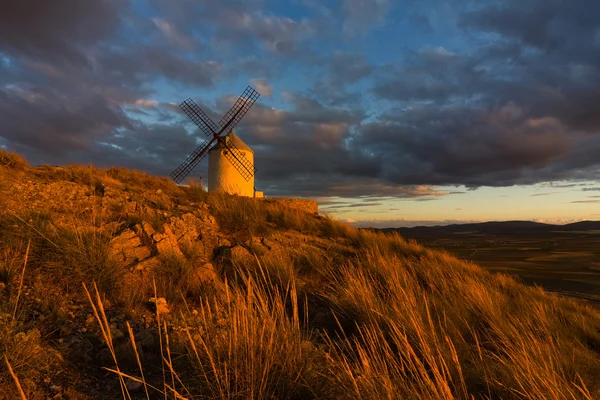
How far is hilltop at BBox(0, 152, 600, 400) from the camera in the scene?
3227 millimetres

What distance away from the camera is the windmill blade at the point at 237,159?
24812mm

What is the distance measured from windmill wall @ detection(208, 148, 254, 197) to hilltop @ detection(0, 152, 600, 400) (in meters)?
11.9

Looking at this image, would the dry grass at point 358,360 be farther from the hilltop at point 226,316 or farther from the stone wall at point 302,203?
the stone wall at point 302,203

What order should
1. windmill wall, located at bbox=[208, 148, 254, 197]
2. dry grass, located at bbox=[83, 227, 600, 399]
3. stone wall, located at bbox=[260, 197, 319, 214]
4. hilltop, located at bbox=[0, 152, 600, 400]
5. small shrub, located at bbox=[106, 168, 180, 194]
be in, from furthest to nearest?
windmill wall, located at bbox=[208, 148, 254, 197] < stone wall, located at bbox=[260, 197, 319, 214] < small shrub, located at bbox=[106, 168, 180, 194] < hilltop, located at bbox=[0, 152, 600, 400] < dry grass, located at bbox=[83, 227, 600, 399]

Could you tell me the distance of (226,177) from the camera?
80.5 feet

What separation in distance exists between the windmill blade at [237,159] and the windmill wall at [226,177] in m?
0.18

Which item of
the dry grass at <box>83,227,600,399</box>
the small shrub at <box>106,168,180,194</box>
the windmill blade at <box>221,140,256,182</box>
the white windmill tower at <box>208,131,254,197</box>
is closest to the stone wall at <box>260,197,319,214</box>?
the white windmill tower at <box>208,131,254,197</box>

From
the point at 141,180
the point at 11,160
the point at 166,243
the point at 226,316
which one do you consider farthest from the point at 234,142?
the point at 226,316

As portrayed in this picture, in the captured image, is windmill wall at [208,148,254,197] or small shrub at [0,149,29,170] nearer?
small shrub at [0,149,29,170]

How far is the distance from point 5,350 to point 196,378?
1753 millimetres

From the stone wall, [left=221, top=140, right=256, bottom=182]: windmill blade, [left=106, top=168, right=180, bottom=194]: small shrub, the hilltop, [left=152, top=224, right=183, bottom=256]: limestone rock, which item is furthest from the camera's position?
[left=221, top=140, right=256, bottom=182]: windmill blade

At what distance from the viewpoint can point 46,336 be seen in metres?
4.02

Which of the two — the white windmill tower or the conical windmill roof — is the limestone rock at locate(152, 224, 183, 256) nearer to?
the white windmill tower

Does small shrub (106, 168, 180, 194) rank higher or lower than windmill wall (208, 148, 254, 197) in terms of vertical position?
lower
